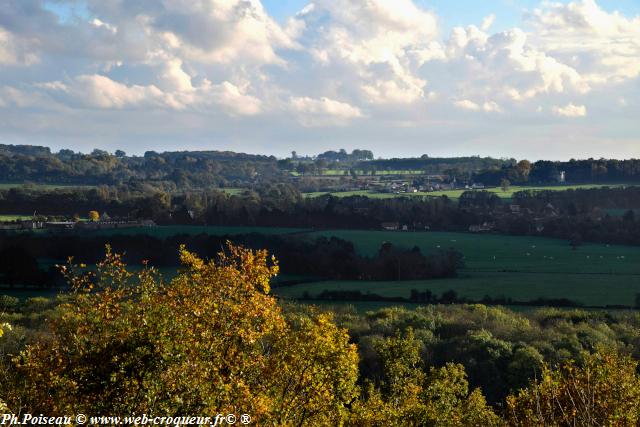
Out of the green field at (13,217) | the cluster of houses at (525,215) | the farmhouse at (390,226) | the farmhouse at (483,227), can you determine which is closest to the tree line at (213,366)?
the cluster of houses at (525,215)

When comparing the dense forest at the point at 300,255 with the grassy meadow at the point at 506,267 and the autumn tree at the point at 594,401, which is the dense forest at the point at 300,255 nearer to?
the grassy meadow at the point at 506,267

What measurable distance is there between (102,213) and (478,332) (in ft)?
268

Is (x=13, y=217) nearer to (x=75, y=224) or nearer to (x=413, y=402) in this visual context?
(x=75, y=224)

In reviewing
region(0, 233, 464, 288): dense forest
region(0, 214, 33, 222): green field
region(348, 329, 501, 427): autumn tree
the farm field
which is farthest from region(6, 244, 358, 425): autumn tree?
region(0, 214, 33, 222): green field

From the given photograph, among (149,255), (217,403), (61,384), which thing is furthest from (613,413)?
(149,255)

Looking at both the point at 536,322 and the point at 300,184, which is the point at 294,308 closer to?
the point at 536,322

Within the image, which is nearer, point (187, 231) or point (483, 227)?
point (187, 231)

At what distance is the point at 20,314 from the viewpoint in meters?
52.8

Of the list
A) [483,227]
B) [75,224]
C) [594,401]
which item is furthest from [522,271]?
[75,224]

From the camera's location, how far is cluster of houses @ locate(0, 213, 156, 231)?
91.5m

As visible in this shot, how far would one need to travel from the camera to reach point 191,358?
1423 cm

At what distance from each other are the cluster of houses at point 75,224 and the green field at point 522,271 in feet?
103

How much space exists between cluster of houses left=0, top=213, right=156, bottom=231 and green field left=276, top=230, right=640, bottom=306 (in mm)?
31278

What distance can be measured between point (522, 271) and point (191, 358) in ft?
219
